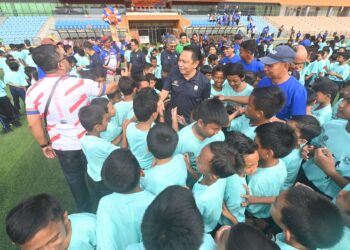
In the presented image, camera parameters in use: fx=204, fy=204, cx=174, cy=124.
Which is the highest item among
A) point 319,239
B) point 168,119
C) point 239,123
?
point 319,239

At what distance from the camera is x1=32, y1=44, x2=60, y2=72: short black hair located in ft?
7.20

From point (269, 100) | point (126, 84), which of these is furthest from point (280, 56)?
point (126, 84)

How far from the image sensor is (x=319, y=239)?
1.14 metres

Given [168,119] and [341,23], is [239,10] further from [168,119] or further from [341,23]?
[168,119]

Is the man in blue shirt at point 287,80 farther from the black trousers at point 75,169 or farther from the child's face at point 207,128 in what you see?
the black trousers at point 75,169

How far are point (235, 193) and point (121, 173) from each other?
1079 millimetres

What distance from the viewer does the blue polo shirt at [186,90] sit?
3.15 meters

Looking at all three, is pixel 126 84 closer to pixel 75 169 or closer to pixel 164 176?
pixel 75 169

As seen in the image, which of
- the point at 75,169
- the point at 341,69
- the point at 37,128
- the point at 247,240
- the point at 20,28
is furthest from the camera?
the point at 20,28

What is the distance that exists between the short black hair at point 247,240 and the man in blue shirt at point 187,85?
2293mm

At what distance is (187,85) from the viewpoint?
124 inches

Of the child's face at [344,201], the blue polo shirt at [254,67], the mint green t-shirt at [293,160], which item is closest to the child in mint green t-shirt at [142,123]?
the mint green t-shirt at [293,160]

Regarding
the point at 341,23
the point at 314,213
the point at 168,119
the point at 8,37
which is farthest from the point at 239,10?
the point at 314,213

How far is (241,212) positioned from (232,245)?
3.40ft
